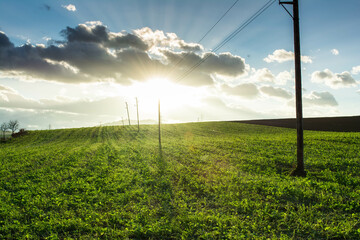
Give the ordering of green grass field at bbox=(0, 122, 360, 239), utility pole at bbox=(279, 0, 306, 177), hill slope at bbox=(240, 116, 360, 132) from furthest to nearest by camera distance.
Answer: hill slope at bbox=(240, 116, 360, 132) < utility pole at bbox=(279, 0, 306, 177) < green grass field at bbox=(0, 122, 360, 239)

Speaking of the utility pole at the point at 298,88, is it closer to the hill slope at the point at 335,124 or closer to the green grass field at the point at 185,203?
the green grass field at the point at 185,203

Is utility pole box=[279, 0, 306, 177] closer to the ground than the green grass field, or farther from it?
farther from it

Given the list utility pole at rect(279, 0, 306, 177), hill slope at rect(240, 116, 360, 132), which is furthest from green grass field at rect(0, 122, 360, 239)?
hill slope at rect(240, 116, 360, 132)

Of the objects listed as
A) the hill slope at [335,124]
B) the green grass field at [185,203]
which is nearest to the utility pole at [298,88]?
the green grass field at [185,203]

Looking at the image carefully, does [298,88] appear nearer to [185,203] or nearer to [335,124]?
[185,203]

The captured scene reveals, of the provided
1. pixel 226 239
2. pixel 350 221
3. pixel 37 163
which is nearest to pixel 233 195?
pixel 226 239

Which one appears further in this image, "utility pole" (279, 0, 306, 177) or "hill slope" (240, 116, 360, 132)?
"hill slope" (240, 116, 360, 132)

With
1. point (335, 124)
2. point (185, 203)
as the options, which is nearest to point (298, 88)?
point (185, 203)

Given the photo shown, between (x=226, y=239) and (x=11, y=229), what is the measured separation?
8.80 meters

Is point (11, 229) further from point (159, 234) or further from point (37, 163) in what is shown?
point (37, 163)

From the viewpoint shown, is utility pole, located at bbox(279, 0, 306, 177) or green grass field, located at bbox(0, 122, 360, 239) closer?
green grass field, located at bbox(0, 122, 360, 239)

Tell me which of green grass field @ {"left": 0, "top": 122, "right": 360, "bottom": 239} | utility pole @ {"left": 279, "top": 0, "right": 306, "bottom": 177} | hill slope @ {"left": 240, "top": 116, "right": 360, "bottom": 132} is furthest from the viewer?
hill slope @ {"left": 240, "top": 116, "right": 360, "bottom": 132}

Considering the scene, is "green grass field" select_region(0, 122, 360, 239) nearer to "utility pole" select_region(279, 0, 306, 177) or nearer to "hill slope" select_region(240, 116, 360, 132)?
"utility pole" select_region(279, 0, 306, 177)

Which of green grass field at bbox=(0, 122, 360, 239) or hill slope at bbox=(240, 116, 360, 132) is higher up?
hill slope at bbox=(240, 116, 360, 132)
